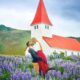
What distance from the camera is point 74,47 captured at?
12.4 ft

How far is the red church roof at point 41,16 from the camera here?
325 centimetres

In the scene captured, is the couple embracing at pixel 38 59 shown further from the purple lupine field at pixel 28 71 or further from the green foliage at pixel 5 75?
the green foliage at pixel 5 75

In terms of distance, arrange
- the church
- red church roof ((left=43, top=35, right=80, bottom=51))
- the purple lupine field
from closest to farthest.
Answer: the purple lupine field < the church < red church roof ((left=43, top=35, right=80, bottom=51))

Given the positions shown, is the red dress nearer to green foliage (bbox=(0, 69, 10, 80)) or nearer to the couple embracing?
the couple embracing

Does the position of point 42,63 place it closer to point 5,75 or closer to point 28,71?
point 28,71

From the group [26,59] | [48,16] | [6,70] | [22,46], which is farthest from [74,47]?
[6,70]

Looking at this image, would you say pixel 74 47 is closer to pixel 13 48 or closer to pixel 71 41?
pixel 71 41

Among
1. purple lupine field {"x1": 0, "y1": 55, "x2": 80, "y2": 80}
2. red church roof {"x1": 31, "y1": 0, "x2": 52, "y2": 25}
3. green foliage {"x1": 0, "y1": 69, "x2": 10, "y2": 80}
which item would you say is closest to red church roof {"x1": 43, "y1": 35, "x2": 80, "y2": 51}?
red church roof {"x1": 31, "y1": 0, "x2": 52, "y2": 25}

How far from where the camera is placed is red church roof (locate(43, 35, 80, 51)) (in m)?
3.49

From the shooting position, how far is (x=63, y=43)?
12.2 ft

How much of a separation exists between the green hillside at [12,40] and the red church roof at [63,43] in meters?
0.31

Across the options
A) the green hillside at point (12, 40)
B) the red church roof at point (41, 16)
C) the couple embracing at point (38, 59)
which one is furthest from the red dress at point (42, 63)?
the red church roof at point (41, 16)

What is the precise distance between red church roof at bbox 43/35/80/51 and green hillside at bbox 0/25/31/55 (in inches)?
12.0

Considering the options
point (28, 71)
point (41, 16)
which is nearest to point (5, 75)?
point (28, 71)
